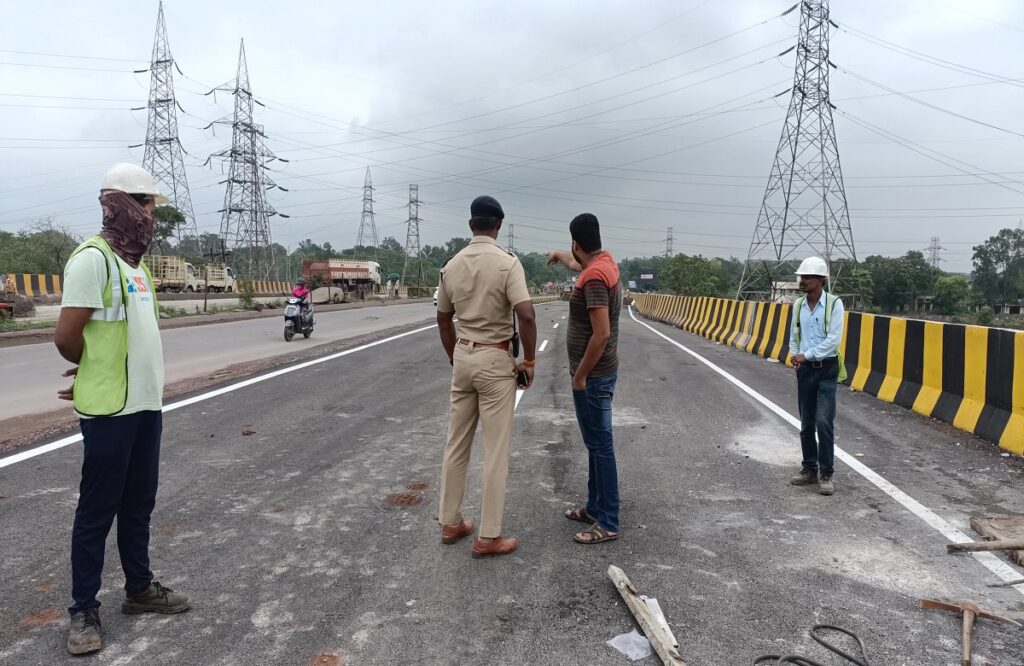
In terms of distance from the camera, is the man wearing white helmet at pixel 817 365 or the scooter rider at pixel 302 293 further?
the scooter rider at pixel 302 293

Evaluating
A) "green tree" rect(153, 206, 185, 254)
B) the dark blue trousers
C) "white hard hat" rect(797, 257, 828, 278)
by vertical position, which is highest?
A: "green tree" rect(153, 206, 185, 254)

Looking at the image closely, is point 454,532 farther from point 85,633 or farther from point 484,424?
point 85,633

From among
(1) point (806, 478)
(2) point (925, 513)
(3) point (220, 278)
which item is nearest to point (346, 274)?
(3) point (220, 278)

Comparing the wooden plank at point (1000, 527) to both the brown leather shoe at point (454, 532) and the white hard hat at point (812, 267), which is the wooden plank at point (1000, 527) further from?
the brown leather shoe at point (454, 532)

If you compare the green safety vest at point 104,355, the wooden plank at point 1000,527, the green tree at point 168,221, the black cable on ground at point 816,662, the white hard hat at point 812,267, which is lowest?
the black cable on ground at point 816,662

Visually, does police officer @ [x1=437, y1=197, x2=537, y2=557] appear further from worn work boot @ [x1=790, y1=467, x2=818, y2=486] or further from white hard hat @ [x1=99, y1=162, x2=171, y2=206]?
worn work boot @ [x1=790, y1=467, x2=818, y2=486]

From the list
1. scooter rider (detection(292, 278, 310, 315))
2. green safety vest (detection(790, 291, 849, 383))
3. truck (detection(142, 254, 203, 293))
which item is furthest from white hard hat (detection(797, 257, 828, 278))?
truck (detection(142, 254, 203, 293))

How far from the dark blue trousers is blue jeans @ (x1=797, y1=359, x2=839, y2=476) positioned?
15.4 feet

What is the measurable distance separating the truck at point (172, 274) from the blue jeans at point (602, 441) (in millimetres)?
42555

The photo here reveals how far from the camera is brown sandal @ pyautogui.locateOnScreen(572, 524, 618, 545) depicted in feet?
13.6

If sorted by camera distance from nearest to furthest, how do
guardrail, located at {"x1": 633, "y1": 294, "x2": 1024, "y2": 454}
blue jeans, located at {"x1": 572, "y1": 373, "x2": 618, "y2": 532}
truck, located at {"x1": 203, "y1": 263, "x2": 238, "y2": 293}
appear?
blue jeans, located at {"x1": 572, "y1": 373, "x2": 618, "y2": 532} → guardrail, located at {"x1": 633, "y1": 294, "x2": 1024, "y2": 454} → truck, located at {"x1": 203, "y1": 263, "x2": 238, "y2": 293}

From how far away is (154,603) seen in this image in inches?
128

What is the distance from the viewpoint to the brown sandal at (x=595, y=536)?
4133 mm

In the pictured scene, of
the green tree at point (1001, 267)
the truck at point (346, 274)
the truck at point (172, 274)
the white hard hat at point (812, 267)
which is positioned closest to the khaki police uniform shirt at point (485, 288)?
the white hard hat at point (812, 267)
